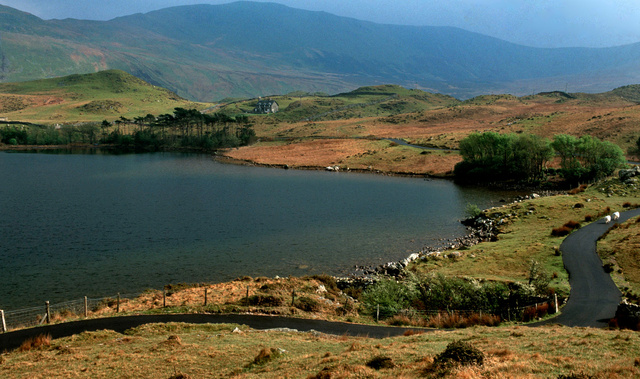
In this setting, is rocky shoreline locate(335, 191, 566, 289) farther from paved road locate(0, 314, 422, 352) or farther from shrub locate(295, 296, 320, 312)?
paved road locate(0, 314, 422, 352)

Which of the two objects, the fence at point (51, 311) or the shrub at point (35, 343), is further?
the fence at point (51, 311)

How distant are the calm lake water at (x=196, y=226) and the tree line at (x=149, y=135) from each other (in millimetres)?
60559

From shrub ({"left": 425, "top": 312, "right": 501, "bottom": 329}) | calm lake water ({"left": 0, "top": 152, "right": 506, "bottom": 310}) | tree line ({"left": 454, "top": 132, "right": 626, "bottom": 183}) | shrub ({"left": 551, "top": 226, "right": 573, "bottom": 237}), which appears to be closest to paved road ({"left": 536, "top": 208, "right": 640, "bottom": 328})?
shrub ({"left": 551, "top": 226, "right": 573, "bottom": 237})

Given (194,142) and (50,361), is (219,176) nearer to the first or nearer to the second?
(194,142)

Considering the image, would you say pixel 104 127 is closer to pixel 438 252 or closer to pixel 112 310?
pixel 112 310

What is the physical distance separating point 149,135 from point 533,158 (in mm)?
126524

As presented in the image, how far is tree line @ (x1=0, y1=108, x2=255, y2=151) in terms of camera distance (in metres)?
149

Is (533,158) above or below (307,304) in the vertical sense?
above

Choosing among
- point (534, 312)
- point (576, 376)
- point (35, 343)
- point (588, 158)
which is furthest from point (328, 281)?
point (588, 158)

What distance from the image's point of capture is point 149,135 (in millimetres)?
156750

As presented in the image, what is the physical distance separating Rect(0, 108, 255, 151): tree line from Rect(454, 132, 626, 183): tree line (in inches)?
3281

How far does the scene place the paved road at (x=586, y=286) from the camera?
21.7 metres

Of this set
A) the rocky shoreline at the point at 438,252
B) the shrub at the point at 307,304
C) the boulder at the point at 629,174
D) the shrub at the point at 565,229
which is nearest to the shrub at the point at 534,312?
the rocky shoreline at the point at 438,252

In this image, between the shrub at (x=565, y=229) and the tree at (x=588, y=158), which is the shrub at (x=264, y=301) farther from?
the tree at (x=588, y=158)
